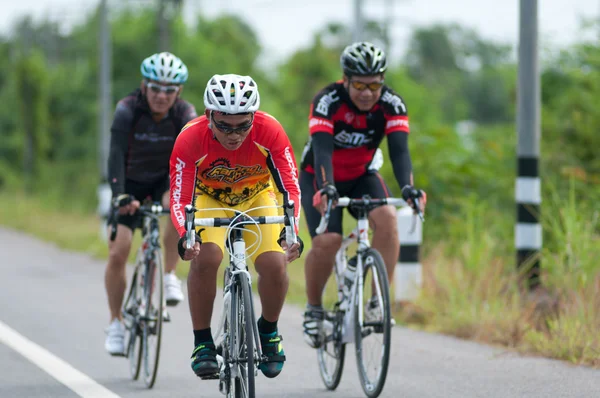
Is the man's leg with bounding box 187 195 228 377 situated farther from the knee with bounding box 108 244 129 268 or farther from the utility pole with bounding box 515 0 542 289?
the utility pole with bounding box 515 0 542 289

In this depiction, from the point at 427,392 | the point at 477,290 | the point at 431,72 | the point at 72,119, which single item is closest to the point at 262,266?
the point at 427,392

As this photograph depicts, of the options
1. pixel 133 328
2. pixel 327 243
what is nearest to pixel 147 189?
pixel 133 328

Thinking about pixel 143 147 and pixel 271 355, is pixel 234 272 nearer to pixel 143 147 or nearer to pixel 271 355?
pixel 271 355

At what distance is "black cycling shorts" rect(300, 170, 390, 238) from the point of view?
677cm

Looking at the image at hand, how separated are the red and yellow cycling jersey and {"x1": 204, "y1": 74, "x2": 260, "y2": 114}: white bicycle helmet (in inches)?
12.1

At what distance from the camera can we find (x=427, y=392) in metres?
6.14

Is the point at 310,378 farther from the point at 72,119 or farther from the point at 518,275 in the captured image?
the point at 72,119

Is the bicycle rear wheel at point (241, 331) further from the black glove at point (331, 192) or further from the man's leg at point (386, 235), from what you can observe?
the man's leg at point (386, 235)

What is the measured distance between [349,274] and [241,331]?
5.32 feet

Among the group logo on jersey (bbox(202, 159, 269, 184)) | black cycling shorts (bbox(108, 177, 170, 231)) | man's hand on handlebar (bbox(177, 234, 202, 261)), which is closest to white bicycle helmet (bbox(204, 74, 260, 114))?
logo on jersey (bbox(202, 159, 269, 184))

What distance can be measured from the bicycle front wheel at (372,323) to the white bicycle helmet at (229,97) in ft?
4.92

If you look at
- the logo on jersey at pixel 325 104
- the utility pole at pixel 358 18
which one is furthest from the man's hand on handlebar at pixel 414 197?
the utility pole at pixel 358 18

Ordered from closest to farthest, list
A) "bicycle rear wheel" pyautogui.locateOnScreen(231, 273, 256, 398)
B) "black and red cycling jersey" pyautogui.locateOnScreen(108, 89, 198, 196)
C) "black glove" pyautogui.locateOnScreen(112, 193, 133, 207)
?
"bicycle rear wheel" pyautogui.locateOnScreen(231, 273, 256, 398) → "black glove" pyautogui.locateOnScreen(112, 193, 133, 207) → "black and red cycling jersey" pyautogui.locateOnScreen(108, 89, 198, 196)

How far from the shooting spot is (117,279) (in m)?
7.39
